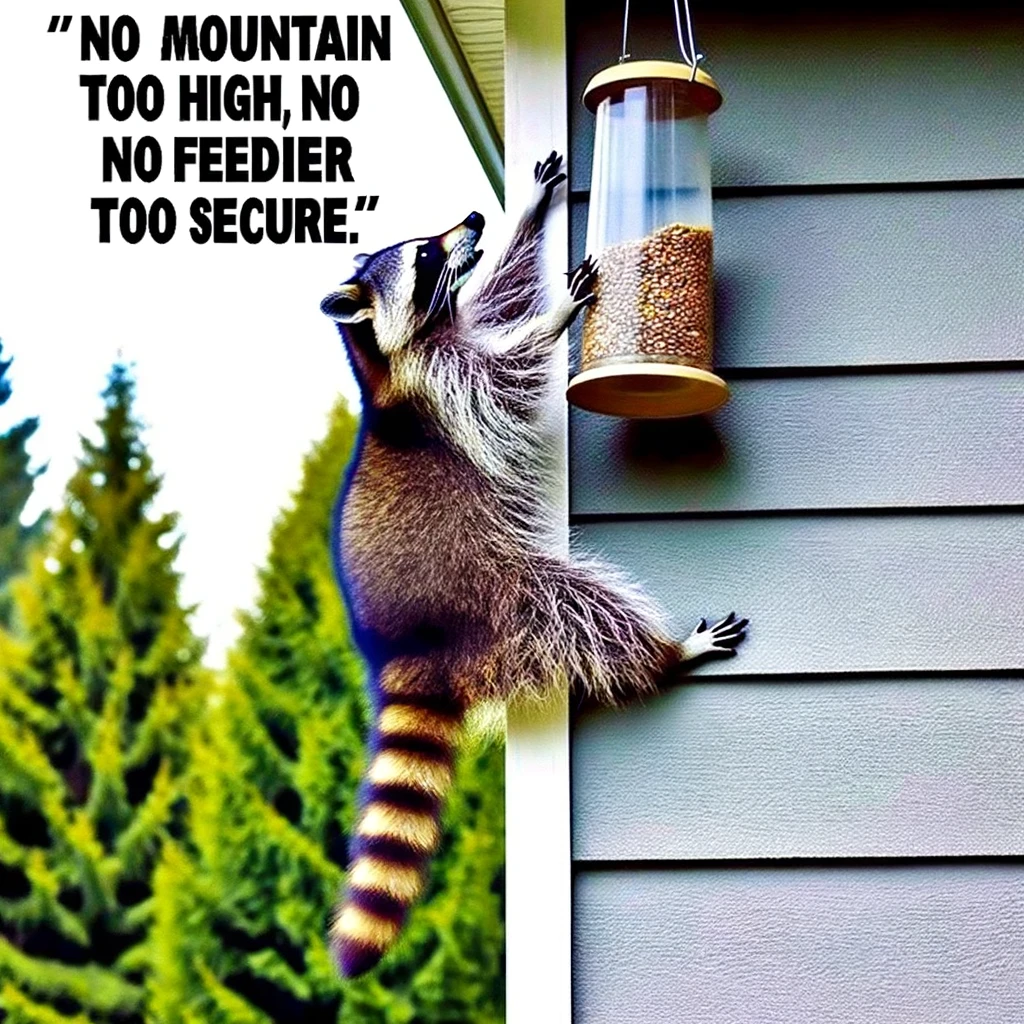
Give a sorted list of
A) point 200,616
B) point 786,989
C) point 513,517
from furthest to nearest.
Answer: point 200,616 < point 513,517 < point 786,989

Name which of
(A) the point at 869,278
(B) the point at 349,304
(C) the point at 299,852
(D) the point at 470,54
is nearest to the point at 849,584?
(A) the point at 869,278

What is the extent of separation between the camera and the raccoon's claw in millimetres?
1441

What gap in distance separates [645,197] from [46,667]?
268 inches

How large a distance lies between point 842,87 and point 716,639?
1.83 ft

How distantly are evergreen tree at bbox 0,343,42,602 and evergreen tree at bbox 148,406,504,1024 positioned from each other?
106 inches

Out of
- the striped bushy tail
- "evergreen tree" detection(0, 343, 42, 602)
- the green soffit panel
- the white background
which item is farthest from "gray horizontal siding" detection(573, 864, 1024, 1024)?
"evergreen tree" detection(0, 343, 42, 602)

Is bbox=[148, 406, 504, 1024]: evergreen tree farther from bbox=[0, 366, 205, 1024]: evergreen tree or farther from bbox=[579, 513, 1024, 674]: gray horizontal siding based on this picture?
bbox=[579, 513, 1024, 674]: gray horizontal siding

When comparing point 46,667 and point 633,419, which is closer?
point 633,419

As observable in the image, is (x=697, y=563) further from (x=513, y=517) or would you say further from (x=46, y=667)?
(x=46, y=667)

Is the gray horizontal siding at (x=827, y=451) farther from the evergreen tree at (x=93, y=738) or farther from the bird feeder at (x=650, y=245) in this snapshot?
the evergreen tree at (x=93, y=738)

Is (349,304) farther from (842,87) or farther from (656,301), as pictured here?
(842,87)

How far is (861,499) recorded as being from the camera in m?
1.45

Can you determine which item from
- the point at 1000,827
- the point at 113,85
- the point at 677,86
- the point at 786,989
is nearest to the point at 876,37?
the point at 677,86

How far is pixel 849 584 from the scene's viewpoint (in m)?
1.43
